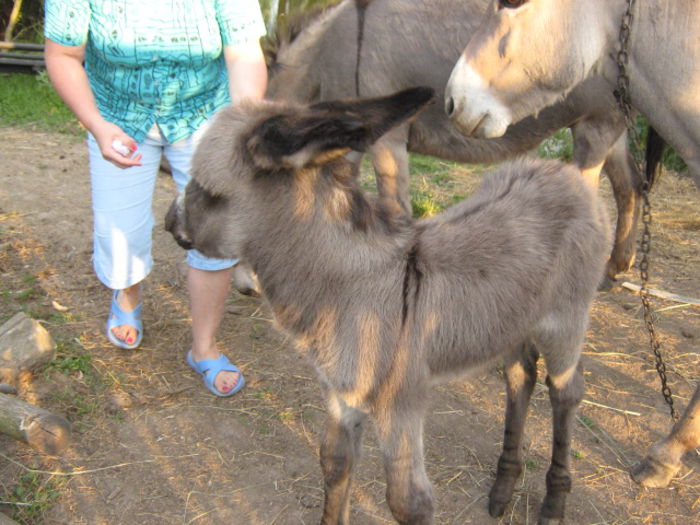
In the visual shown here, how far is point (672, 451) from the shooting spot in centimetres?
275

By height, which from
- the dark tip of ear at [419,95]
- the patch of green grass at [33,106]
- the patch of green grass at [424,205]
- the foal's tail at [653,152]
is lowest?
the patch of green grass at [33,106]

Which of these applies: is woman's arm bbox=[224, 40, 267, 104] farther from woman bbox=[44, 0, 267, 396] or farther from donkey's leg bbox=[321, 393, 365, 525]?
donkey's leg bbox=[321, 393, 365, 525]

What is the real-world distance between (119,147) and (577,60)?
5.68ft

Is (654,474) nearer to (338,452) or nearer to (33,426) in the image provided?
(338,452)

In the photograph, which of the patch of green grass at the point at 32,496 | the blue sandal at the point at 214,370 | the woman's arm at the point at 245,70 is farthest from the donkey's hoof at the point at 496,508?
the woman's arm at the point at 245,70

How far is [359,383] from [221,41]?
1.61 m

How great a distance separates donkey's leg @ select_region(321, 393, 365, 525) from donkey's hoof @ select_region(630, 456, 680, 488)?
4.09ft

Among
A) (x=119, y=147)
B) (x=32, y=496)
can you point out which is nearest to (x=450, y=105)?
(x=119, y=147)

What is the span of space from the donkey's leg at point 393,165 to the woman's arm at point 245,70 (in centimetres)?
111

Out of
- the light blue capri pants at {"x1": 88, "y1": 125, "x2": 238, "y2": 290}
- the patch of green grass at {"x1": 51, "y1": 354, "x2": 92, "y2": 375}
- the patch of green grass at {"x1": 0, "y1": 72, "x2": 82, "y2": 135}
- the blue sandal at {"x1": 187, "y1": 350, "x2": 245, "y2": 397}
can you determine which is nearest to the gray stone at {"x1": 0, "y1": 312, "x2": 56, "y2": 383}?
the patch of green grass at {"x1": 51, "y1": 354, "x2": 92, "y2": 375}

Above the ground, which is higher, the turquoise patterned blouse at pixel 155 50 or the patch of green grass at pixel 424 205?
the turquoise patterned blouse at pixel 155 50

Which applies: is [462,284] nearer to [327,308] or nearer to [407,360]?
[407,360]

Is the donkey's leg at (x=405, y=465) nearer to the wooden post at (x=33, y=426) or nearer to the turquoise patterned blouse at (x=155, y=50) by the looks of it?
the wooden post at (x=33, y=426)

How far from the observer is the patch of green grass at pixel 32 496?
2.47 m
